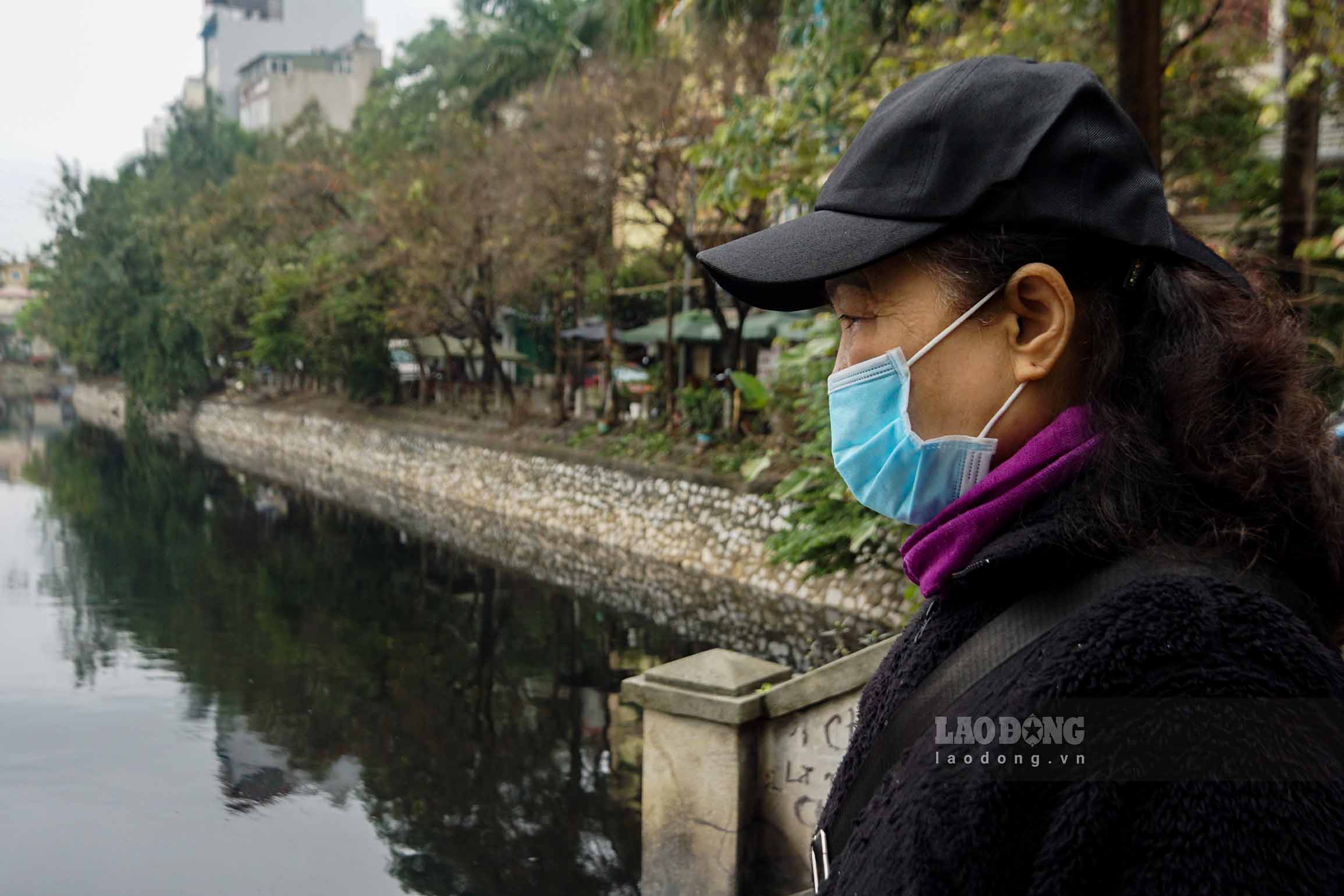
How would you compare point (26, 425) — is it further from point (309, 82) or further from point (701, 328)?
point (701, 328)

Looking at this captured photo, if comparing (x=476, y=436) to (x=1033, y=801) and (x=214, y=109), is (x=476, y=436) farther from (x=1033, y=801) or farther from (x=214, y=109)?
(x=214, y=109)

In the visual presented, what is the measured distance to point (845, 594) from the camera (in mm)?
13000

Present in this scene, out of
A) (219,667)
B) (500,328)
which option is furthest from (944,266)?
(500,328)

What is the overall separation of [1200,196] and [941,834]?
903cm

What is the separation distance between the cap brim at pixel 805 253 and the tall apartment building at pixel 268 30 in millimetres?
79142

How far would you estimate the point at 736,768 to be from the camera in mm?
4355

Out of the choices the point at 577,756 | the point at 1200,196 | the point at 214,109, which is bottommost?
the point at 577,756

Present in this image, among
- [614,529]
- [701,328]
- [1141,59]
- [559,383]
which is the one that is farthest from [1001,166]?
[559,383]

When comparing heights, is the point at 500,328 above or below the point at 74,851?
above

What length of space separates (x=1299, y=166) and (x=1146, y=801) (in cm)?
656

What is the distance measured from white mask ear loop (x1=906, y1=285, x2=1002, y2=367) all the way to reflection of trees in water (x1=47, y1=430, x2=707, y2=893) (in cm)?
587

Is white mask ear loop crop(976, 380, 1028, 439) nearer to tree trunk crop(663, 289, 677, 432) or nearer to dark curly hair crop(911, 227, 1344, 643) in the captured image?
dark curly hair crop(911, 227, 1344, 643)

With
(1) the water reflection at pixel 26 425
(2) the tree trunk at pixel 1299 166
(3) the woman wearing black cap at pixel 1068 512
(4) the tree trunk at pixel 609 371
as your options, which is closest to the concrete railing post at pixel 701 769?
(3) the woman wearing black cap at pixel 1068 512

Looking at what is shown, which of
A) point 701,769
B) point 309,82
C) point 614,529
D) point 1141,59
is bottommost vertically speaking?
point 614,529
